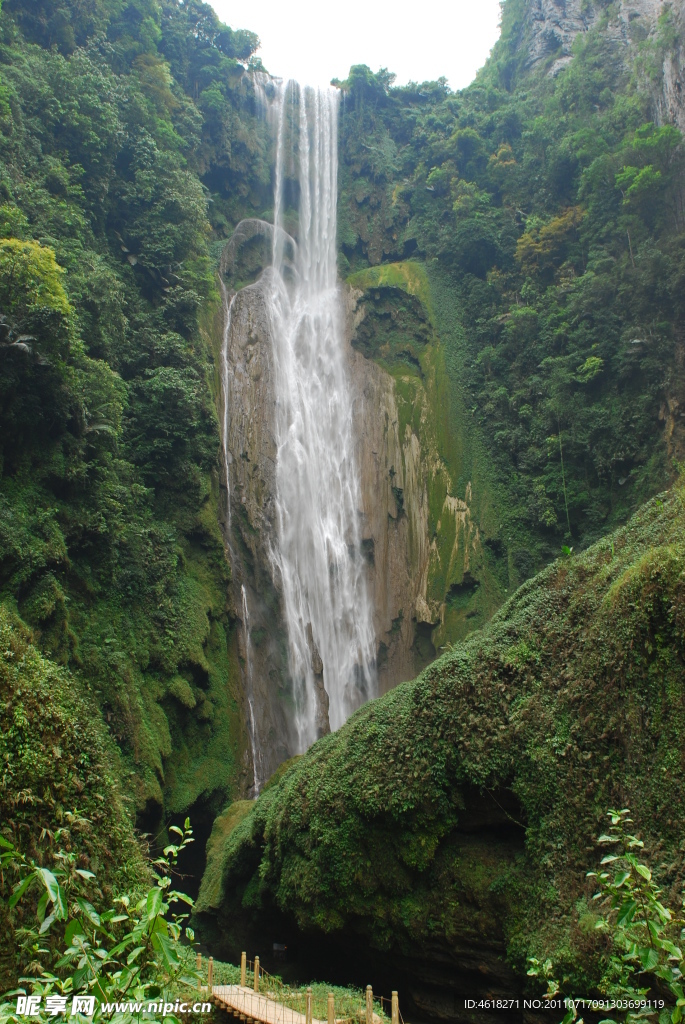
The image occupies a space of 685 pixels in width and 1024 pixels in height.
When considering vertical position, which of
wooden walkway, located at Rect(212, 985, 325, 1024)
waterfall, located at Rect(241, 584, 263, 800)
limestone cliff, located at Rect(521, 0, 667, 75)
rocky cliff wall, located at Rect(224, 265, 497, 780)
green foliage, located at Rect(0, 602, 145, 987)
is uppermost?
limestone cliff, located at Rect(521, 0, 667, 75)

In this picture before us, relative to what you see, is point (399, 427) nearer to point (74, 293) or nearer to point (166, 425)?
point (166, 425)

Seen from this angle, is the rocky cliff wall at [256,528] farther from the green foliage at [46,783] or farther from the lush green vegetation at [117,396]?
the green foliage at [46,783]

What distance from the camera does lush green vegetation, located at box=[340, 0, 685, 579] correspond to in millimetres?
19656

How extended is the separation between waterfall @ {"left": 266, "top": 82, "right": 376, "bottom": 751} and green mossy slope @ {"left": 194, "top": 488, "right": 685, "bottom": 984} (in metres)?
8.23

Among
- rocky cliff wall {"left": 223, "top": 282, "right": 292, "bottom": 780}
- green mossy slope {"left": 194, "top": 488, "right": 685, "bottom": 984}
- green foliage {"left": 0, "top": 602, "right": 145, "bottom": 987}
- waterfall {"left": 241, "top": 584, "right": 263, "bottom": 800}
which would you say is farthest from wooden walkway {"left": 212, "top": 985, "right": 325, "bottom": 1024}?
rocky cliff wall {"left": 223, "top": 282, "right": 292, "bottom": 780}

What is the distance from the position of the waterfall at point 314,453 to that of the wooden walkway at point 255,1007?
973 cm

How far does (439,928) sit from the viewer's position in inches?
337

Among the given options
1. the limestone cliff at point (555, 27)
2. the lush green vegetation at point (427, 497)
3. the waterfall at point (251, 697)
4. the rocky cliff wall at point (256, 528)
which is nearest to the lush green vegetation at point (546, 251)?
the lush green vegetation at point (427, 497)

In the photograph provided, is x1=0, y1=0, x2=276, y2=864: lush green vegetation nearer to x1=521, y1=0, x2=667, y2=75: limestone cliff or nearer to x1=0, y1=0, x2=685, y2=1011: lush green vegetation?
x1=0, y1=0, x2=685, y2=1011: lush green vegetation

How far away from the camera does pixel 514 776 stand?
871 centimetres

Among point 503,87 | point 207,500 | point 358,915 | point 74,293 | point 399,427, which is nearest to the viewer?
point 358,915

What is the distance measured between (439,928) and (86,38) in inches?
960

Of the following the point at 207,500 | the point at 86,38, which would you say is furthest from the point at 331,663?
the point at 86,38

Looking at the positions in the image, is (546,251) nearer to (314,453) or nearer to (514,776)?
(314,453)
